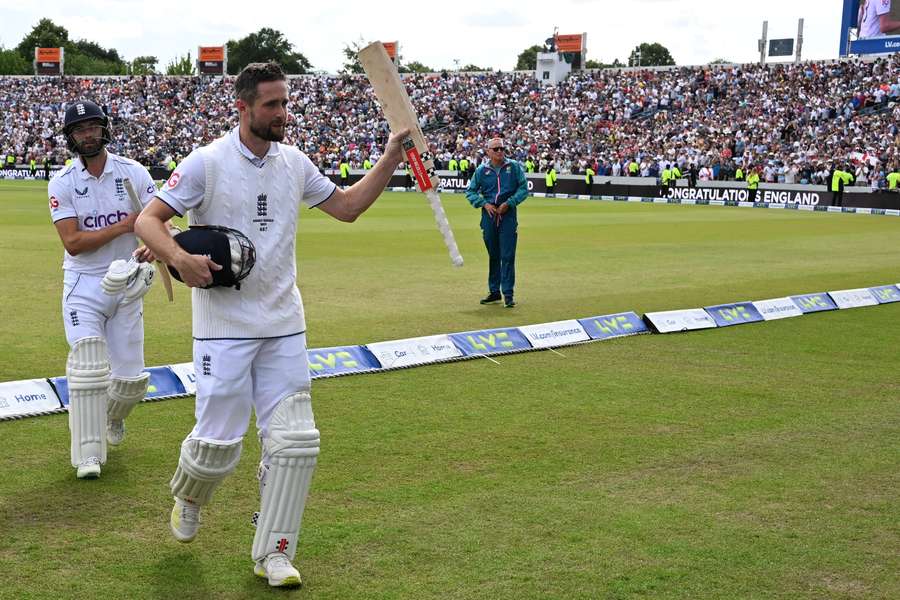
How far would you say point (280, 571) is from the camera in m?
4.71

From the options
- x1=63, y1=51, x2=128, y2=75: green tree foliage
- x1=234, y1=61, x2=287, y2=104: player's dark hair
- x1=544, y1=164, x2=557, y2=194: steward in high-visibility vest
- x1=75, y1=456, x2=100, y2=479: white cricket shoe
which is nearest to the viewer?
x1=234, y1=61, x2=287, y2=104: player's dark hair

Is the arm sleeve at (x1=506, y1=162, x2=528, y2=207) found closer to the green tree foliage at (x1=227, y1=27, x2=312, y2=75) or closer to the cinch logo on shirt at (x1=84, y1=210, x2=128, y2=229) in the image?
the cinch logo on shirt at (x1=84, y1=210, x2=128, y2=229)

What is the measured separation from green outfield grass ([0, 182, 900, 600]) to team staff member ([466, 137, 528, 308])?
2.14ft

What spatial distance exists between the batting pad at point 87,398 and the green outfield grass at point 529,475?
21cm

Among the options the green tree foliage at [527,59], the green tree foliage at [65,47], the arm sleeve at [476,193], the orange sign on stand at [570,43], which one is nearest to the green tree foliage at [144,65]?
the green tree foliage at [65,47]

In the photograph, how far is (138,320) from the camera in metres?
6.84

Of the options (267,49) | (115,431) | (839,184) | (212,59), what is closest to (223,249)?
(115,431)

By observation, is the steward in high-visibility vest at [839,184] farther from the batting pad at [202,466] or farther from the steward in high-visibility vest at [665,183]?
the batting pad at [202,466]

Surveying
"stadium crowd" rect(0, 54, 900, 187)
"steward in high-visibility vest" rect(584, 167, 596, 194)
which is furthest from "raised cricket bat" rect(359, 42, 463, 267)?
"steward in high-visibility vest" rect(584, 167, 596, 194)

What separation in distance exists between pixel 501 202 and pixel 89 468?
8616 millimetres

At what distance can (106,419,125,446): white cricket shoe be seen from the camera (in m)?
7.11

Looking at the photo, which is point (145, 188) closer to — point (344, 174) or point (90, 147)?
point (90, 147)

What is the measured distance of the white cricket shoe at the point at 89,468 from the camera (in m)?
6.38

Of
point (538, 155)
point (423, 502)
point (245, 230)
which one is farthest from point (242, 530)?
point (538, 155)
